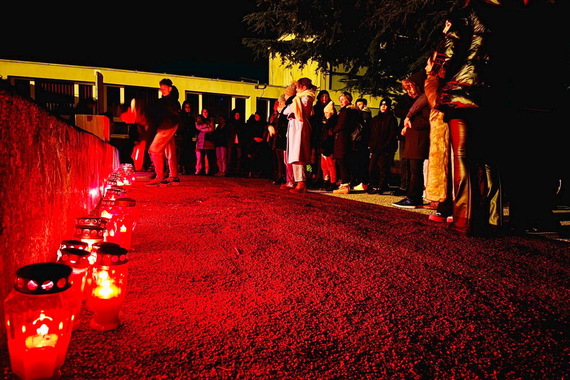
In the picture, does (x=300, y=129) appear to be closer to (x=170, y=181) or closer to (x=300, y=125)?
(x=300, y=125)

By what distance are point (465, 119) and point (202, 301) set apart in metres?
3.08

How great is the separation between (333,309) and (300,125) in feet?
19.3

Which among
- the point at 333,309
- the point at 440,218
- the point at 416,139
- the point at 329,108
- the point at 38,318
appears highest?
the point at 329,108

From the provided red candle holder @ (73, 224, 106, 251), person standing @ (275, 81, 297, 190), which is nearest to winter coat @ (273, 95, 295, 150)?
person standing @ (275, 81, 297, 190)

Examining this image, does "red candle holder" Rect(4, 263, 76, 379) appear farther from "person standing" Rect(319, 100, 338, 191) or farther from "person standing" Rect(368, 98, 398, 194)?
"person standing" Rect(319, 100, 338, 191)

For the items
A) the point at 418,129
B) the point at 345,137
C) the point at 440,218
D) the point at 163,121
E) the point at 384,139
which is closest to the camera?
the point at 440,218

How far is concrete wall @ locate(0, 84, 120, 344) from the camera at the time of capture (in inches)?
62.4

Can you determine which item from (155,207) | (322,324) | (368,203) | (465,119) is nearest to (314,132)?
(368,203)

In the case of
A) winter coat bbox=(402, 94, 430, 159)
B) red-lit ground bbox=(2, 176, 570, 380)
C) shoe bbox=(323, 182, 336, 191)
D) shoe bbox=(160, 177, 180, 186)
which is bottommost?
red-lit ground bbox=(2, 176, 570, 380)

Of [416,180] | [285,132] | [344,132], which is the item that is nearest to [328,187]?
[344,132]

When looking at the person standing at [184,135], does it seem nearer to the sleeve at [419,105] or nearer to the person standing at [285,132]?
the person standing at [285,132]

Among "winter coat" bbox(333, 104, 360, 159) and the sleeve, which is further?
"winter coat" bbox(333, 104, 360, 159)

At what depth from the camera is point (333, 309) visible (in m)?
2.14

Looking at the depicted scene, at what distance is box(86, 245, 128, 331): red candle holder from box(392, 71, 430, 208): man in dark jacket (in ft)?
16.7
